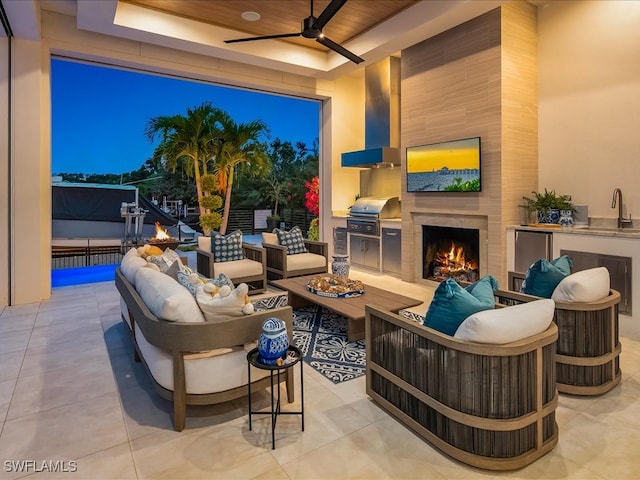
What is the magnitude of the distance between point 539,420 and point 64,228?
7.88m

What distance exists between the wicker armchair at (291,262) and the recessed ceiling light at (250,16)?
2997 mm

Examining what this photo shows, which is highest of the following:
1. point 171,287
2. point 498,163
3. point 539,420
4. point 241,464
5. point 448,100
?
point 448,100

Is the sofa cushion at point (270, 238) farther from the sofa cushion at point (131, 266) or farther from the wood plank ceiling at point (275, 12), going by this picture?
the wood plank ceiling at point (275, 12)

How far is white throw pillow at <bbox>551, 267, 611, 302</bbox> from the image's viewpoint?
8.04ft

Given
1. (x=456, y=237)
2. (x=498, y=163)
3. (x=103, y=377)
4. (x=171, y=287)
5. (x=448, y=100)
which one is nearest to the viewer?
(x=171, y=287)

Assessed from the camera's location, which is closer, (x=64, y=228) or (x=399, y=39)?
(x=399, y=39)

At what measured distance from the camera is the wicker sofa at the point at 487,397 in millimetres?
1770

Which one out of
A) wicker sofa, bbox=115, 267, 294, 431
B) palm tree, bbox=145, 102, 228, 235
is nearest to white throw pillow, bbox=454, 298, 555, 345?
wicker sofa, bbox=115, 267, 294, 431

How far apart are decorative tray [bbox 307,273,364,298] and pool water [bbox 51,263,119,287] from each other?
4.02m

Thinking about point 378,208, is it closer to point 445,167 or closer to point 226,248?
point 445,167

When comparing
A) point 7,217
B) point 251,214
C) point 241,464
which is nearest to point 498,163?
point 241,464

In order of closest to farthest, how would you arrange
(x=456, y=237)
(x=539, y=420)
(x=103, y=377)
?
(x=539, y=420)
(x=103, y=377)
(x=456, y=237)

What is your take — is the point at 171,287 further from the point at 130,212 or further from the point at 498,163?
the point at 130,212

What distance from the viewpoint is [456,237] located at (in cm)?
560
